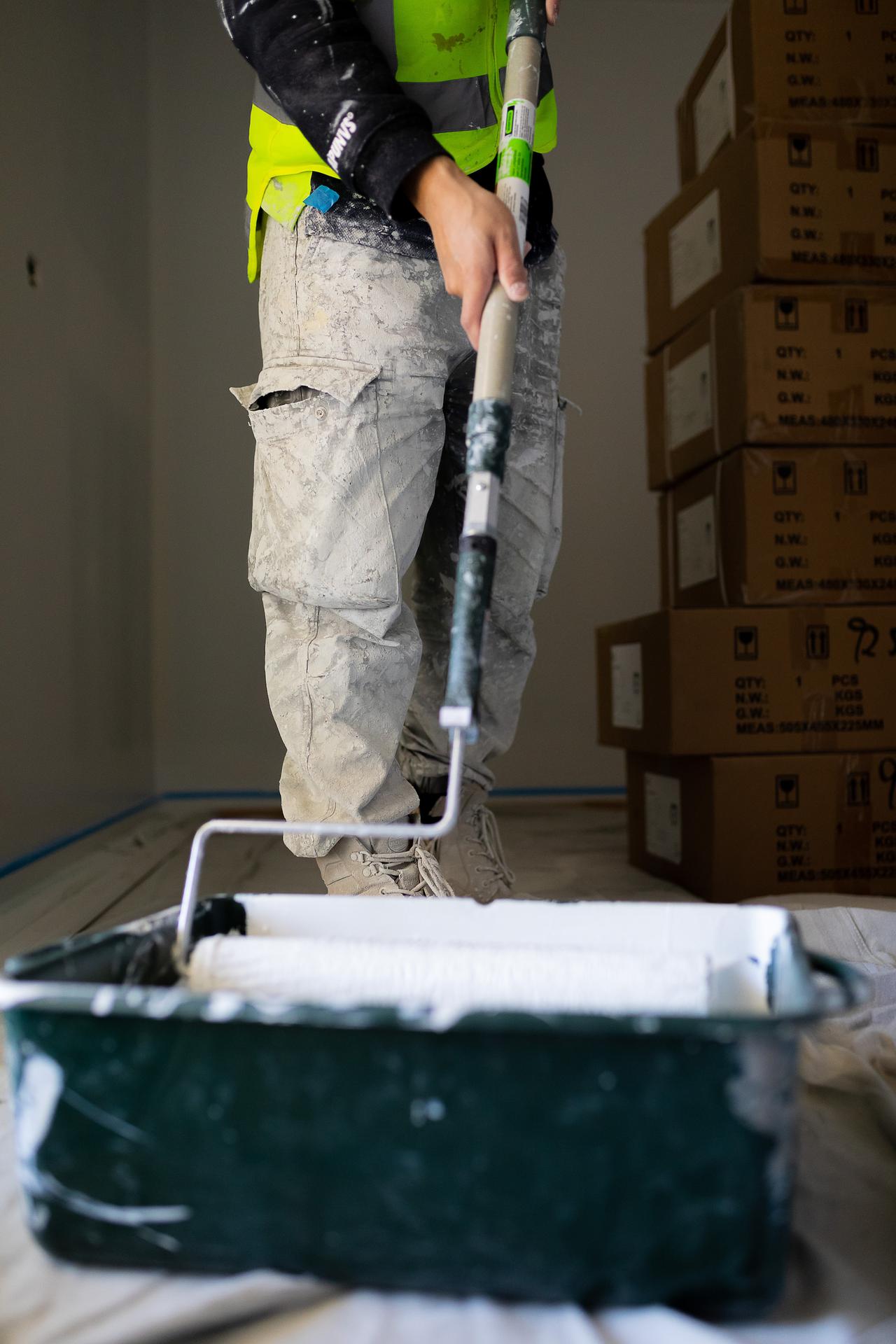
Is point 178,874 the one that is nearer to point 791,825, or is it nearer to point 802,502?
point 791,825

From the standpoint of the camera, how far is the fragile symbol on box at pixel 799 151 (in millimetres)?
1476

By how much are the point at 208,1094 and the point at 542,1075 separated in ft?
0.46

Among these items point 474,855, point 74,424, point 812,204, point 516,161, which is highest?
point 812,204

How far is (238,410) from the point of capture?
2711mm

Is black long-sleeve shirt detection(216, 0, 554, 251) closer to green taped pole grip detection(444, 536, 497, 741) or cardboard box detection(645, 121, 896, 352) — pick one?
green taped pole grip detection(444, 536, 497, 741)

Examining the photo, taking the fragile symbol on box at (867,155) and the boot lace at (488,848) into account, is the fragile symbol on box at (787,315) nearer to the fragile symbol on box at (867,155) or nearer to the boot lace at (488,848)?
the fragile symbol on box at (867,155)

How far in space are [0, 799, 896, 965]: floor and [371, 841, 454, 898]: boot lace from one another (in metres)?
0.35

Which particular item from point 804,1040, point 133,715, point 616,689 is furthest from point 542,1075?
point 133,715

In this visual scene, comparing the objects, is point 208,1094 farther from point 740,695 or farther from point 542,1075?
point 740,695

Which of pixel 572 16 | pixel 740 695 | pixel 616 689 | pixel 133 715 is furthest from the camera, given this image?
pixel 572 16

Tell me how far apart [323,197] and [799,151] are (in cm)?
89

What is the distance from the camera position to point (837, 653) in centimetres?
148

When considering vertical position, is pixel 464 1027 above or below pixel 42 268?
below

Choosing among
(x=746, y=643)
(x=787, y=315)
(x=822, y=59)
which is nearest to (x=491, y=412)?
(x=746, y=643)
